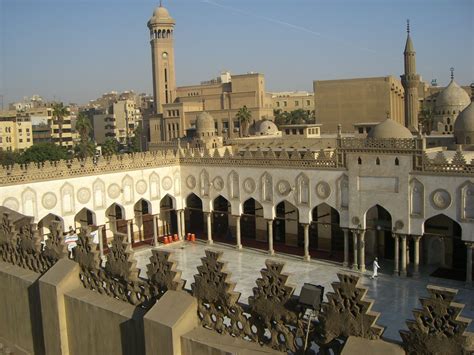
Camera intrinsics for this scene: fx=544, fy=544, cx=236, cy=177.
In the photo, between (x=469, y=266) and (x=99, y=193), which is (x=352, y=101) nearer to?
(x=99, y=193)

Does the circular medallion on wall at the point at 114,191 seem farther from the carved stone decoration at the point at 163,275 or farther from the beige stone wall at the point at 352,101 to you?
the beige stone wall at the point at 352,101

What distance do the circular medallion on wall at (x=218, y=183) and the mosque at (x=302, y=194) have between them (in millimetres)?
90

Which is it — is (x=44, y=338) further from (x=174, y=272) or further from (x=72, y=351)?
(x=174, y=272)

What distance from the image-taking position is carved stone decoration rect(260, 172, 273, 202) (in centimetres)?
2948

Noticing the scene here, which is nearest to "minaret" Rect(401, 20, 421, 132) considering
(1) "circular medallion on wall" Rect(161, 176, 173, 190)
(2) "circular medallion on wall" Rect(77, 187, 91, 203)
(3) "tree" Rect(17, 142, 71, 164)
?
(1) "circular medallion on wall" Rect(161, 176, 173, 190)

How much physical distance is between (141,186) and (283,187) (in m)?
8.55

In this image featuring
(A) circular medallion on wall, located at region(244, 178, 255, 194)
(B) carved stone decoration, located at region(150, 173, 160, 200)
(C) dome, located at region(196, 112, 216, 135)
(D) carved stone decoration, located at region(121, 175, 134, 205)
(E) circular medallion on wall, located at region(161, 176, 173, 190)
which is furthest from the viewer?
(C) dome, located at region(196, 112, 216, 135)

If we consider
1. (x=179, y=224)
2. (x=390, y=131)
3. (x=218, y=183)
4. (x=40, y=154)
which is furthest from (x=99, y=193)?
(x=40, y=154)

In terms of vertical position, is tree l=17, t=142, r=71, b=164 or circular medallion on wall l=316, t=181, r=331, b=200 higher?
tree l=17, t=142, r=71, b=164

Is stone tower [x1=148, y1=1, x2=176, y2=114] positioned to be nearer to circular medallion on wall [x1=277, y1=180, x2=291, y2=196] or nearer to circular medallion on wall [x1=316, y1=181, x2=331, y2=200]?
circular medallion on wall [x1=277, y1=180, x2=291, y2=196]

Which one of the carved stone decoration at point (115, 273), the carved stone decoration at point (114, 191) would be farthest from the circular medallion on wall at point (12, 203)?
the carved stone decoration at point (115, 273)

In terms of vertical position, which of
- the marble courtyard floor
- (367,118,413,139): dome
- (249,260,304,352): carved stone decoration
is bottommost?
the marble courtyard floor

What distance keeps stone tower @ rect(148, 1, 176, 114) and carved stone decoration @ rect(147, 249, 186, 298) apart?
67649 mm

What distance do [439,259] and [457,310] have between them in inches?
882
